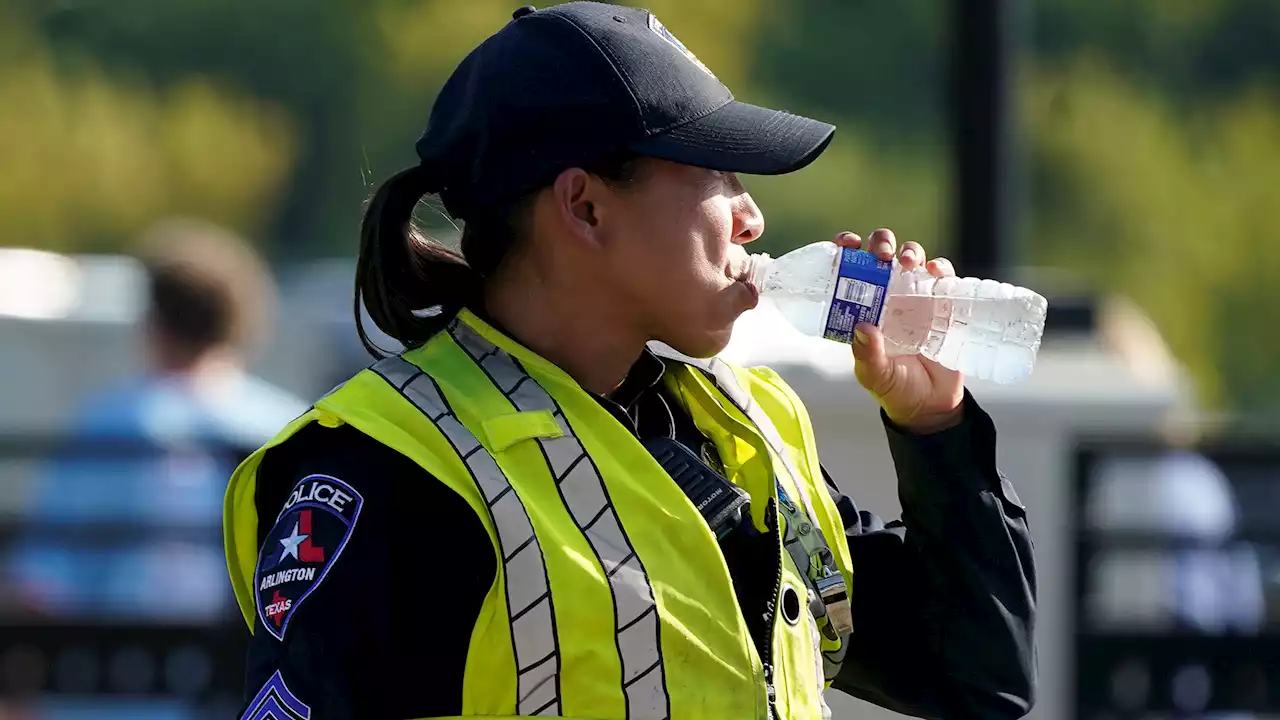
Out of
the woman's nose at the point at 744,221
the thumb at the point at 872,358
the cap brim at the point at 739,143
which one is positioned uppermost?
the cap brim at the point at 739,143

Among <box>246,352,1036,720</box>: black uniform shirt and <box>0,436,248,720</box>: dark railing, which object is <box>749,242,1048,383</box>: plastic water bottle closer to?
<box>246,352,1036,720</box>: black uniform shirt

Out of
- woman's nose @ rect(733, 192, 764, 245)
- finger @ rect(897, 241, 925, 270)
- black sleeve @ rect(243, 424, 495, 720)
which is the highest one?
woman's nose @ rect(733, 192, 764, 245)

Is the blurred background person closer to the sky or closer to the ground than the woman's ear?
closer to the ground

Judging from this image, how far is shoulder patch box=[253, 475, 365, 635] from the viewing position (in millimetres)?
1893

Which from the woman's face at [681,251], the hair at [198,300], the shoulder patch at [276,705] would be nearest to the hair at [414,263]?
the woman's face at [681,251]

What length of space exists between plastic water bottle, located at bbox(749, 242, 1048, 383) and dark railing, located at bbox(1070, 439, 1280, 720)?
2.31m

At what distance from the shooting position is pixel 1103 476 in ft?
16.0

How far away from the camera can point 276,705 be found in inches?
74.1

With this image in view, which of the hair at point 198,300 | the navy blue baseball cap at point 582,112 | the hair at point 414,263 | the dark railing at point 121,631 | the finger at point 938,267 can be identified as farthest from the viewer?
the hair at point 198,300

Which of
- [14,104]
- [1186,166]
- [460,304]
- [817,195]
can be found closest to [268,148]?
[14,104]

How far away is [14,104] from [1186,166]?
11071 mm

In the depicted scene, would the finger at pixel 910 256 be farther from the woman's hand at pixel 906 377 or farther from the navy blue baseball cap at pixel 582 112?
the navy blue baseball cap at pixel 582 112

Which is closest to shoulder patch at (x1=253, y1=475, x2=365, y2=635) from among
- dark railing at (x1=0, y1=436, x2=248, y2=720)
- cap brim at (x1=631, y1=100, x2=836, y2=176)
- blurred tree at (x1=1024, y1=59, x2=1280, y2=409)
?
cap brim at (x1=631, y1=100, x2=836, y2=176)

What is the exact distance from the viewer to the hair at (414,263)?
2176 mm
